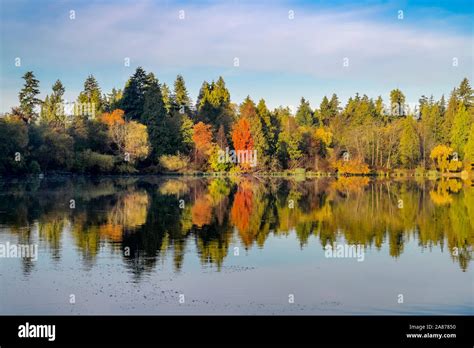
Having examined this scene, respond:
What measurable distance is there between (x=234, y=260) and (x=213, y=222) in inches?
348

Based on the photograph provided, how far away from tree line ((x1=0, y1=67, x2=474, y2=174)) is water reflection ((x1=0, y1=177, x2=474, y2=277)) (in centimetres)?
2805

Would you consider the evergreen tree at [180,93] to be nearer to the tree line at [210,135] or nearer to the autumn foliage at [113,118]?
the tree line at [210,135]

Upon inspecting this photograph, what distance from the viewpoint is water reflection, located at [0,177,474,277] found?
20345mm

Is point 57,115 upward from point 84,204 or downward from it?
upward

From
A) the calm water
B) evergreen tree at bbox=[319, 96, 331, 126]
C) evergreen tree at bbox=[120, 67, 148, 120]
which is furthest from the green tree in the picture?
the calm water

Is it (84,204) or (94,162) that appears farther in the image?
(94,162)

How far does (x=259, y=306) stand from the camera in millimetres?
13406

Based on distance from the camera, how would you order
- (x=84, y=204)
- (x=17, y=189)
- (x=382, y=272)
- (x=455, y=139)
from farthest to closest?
(x=455, y=139) < (x=17, y=189) < (x=84, y=204) < (x=382, y=272)

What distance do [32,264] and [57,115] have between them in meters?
63.3

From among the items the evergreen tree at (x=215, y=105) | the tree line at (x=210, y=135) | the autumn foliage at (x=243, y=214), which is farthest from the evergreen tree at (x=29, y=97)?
the autumn foliage at (x=243, y=214)

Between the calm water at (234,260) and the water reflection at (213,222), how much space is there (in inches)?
3.0

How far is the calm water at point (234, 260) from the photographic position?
13633 millimetres
